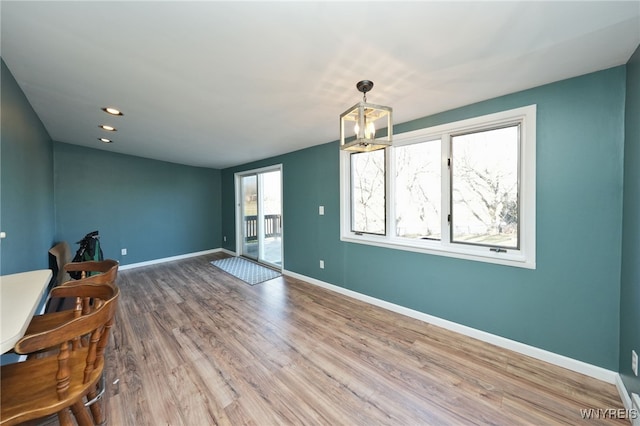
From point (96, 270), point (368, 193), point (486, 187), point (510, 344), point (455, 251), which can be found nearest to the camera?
point (96, 270)

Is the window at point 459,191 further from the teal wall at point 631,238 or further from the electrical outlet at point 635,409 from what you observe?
the electrical outlet at point 635,409

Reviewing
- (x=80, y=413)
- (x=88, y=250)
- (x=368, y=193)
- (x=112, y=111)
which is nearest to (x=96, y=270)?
(x=80, y=413)

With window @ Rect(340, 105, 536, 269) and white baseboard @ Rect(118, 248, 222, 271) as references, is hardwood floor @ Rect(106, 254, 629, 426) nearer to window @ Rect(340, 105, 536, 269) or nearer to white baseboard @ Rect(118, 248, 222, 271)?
window @ Rect(340, 105, 536, 269)

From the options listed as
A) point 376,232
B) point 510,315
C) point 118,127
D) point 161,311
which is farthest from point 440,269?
point 118,127

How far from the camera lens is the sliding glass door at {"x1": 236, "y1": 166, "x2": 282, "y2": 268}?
4875mm

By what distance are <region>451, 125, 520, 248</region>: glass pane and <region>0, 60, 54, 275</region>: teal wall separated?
3.75 meters

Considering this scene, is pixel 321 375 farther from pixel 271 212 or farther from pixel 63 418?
pixel 271 212

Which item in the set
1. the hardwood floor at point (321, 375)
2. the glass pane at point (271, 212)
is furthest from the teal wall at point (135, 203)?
the hardwood floor at point (321, 375)

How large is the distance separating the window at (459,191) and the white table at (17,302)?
9.19 feet

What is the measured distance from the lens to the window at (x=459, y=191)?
6.68ft

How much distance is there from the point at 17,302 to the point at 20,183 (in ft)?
6.08

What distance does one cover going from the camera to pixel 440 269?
8.11 ft

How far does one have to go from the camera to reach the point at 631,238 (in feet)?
4.91

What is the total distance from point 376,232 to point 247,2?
2648 mm
